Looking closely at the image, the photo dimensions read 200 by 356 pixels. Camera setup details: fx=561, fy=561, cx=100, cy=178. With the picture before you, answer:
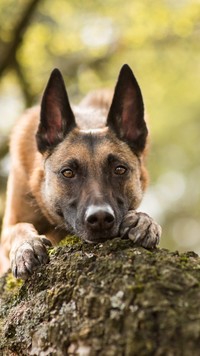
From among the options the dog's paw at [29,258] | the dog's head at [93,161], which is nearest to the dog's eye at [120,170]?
the dog's head at [93,161]

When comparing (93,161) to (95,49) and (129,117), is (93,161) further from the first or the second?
(95,49)

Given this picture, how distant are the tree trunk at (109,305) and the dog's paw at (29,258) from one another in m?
0.19

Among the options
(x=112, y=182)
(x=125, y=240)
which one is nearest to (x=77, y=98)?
(x=112, y=182)

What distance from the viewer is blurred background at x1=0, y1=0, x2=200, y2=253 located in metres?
12.9

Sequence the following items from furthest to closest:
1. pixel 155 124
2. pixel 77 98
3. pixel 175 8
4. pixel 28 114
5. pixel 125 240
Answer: pixel 155 124 < pixel 77 98 < pixel 175 8 < pixel 28 114 < pixel 125 240

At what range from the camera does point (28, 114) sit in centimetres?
829

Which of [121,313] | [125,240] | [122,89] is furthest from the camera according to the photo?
[122,89]

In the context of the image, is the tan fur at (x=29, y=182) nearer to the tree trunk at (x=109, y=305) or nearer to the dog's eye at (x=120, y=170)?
the dog's eye at (x=120, y=170)

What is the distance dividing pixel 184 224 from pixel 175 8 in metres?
15.1

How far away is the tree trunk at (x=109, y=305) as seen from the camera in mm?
3355

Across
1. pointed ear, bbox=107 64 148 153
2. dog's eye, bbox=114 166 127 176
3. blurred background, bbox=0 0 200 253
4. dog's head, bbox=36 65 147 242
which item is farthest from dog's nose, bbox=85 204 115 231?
blurred background, bbox=0 0 200 253

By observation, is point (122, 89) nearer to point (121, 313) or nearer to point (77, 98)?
point (121, 313)

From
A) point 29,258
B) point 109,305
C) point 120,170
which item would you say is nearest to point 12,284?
point 29,258

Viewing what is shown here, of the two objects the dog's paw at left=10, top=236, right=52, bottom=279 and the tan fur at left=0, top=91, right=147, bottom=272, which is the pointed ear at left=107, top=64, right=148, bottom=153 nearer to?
the tan fur at left=0, top=91, right=147, bottom=272
